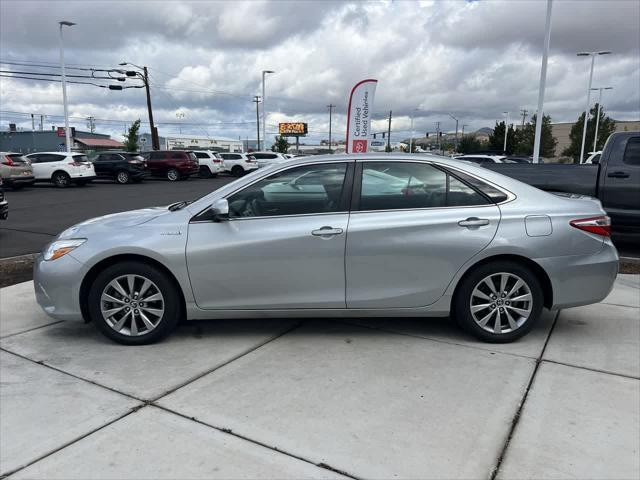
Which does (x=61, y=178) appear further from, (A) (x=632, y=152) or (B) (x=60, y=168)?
(A) (x=632, y=152)

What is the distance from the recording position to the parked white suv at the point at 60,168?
2178cm

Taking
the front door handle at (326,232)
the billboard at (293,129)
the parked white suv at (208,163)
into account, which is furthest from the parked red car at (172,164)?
the billboard at (293,129)

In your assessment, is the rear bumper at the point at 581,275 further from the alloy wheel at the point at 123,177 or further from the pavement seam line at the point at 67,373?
the alloy wheel at the point at 123,177

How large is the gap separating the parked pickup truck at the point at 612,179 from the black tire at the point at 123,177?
865 inches

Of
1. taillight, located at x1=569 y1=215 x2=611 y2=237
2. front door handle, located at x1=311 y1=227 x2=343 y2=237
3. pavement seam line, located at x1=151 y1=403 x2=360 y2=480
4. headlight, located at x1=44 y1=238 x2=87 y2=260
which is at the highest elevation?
taillight, located at x1=569 y1=215 x2=611 y2=237

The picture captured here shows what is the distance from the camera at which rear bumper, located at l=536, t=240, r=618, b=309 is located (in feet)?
12.8

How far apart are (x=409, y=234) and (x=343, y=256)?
0.55 m

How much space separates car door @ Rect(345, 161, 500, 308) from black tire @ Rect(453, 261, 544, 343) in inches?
6.7

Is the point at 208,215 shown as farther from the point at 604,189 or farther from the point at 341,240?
the point at 604,189

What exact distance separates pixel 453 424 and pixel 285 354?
144 centimetres

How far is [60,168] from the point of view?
21750 mm

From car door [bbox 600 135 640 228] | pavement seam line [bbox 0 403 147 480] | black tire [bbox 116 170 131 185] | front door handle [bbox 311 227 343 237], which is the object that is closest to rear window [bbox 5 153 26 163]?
black tire [bbox 116 170 131 185]

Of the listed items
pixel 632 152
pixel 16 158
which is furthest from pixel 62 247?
pixel 16 158

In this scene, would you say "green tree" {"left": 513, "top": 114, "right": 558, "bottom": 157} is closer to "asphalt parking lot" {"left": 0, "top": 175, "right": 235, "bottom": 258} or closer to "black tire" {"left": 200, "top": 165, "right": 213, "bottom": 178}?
"black tire" {"left": 200, "top": 165, "right": 213, "bottom": 178}
